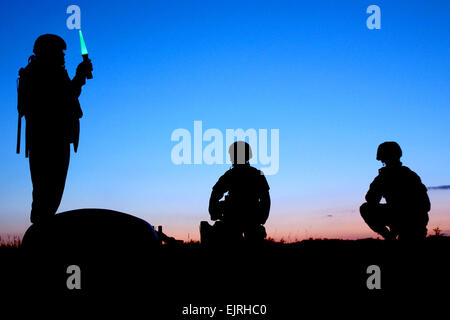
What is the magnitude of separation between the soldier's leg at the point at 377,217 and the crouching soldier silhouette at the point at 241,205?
7.29 feet

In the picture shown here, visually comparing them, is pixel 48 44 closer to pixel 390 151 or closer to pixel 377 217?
pixel 390 151

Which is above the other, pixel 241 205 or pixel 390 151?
pixel 390 151

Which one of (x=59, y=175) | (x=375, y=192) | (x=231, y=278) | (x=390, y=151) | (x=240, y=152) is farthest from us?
(x=375, y=192)

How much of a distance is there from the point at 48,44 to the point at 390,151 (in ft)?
17.7

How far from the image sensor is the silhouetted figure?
20.8 feet

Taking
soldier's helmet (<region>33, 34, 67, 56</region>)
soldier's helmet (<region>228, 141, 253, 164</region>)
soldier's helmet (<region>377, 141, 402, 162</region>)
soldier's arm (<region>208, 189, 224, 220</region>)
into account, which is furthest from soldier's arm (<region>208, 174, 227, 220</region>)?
soldier's helmet (<region>33, 34, 67, 56</region>)

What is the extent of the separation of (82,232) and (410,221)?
218 inches

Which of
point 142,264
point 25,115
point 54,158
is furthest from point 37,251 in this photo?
point 25,115

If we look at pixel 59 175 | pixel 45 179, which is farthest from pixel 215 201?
pixel 45 179

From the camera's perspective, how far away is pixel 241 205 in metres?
6.85

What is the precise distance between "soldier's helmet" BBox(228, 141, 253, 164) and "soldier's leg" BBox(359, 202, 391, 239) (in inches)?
102

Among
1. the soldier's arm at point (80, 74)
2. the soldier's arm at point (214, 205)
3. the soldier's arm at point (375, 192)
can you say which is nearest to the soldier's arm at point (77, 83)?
the soldier's arm at point (80, 74)

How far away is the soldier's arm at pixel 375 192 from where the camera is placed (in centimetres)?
764
